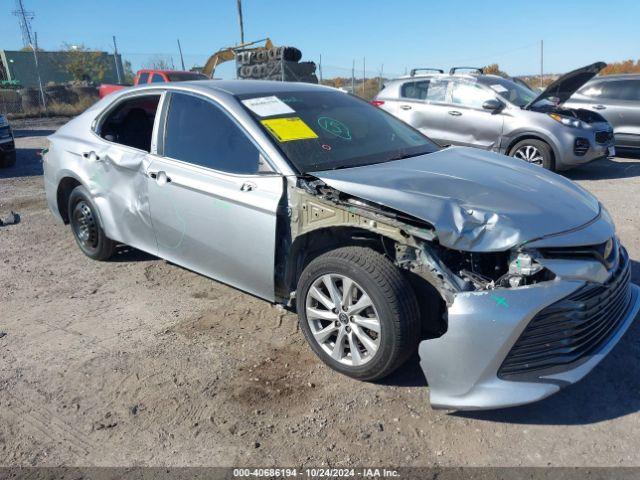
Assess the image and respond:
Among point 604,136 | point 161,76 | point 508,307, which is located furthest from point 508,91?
point 161,76

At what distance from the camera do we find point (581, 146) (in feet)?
25.3

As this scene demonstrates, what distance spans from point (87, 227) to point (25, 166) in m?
6.82

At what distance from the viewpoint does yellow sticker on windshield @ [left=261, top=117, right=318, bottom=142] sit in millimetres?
3385

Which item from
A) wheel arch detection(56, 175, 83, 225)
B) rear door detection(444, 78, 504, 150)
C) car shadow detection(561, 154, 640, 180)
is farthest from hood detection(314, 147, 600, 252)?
car shadow detection(561, 154, 640, 180)

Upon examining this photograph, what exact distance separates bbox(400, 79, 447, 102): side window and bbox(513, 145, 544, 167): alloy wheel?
1.56 m

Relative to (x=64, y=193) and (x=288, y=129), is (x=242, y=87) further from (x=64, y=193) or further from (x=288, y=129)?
(x=64, y=193)

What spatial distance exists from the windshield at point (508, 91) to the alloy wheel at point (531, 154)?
0.74m

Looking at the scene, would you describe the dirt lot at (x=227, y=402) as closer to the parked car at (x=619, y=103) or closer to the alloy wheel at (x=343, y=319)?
the alloy wheel at (x=343, y=319)

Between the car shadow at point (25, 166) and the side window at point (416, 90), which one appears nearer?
the side window at point (416, 90)

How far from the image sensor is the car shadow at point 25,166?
9.57m

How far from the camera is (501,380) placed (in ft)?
8.05

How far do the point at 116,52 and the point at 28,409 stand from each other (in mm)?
24530

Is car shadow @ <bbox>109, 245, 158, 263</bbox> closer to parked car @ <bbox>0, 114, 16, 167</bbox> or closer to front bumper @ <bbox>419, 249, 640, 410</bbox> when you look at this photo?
front bumper @ <bbox>419, 249, 640, 410</bbox>

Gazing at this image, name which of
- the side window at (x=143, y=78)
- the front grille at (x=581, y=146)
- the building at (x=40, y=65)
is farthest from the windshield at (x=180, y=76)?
the building at (x=40, y=65)
